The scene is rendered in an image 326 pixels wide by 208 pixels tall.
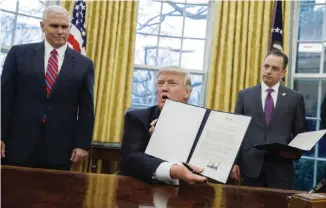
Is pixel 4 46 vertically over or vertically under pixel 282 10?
under

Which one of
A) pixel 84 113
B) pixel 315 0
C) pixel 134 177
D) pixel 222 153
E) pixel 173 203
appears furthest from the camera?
pixel 315 0

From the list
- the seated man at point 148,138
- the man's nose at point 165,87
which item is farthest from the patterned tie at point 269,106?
the man's nose at point 165,87

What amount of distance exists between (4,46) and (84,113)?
8.76 feet

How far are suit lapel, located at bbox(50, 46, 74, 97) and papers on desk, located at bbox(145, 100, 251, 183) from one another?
3.63ft

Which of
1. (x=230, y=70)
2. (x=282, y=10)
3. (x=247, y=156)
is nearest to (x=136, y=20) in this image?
(x=230, y=70)

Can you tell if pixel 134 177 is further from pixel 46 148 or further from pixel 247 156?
pixel 247 156

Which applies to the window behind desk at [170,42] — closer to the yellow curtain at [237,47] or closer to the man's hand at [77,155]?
the yellow curtain at [237,47]

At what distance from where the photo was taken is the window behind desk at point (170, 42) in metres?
5.34

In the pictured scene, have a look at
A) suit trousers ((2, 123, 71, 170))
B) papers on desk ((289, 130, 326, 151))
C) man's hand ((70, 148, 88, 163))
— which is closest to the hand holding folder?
A: papers on desk ((289, 130, 326, 151))

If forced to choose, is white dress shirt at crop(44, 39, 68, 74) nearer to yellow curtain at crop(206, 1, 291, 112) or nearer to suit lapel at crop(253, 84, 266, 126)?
suit lapel at crop(253, 84, 266, 126)

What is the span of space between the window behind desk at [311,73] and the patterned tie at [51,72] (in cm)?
333

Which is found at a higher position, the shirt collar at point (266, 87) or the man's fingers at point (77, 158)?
the shirt collar at point (266, 87)

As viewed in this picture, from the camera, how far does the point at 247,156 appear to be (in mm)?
2959

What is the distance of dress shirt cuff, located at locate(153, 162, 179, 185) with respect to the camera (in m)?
1.54
